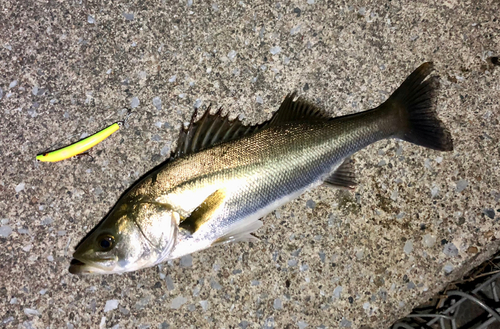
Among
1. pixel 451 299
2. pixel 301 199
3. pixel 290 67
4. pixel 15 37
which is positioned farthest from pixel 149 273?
pixel 451 299

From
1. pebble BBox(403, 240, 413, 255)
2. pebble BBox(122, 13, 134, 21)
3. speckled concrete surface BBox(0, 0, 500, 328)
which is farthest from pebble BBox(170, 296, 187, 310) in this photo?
pebble BBox(122, 13, 134, 21)

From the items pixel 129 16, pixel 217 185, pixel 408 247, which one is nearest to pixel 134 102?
pixel 129 16

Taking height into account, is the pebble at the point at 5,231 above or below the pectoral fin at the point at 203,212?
below

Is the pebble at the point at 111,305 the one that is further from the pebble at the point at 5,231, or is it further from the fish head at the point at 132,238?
the pebble at the point at 5,231

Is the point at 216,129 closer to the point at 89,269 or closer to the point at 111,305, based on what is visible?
the point at 89,269

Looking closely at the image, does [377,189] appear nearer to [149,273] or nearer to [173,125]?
[173,125]

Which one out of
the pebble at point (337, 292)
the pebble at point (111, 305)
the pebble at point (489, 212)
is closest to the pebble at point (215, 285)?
the pebble at point (111, 305)
